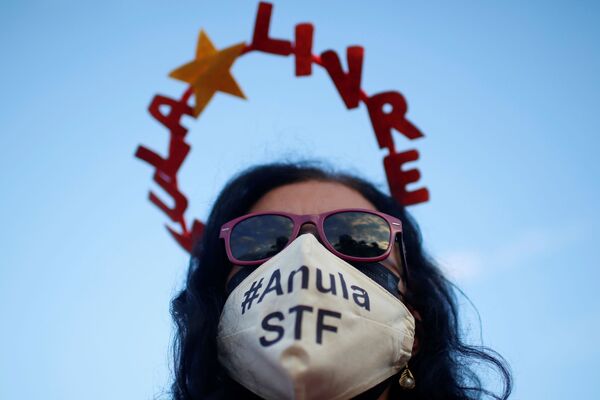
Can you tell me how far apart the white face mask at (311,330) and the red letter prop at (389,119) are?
1.36 metres

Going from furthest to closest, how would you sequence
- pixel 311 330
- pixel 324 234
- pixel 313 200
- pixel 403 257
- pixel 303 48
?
pixel 303 48 < pixel 313 200 < pixel 403 257 < pixel 324 234 < pixel 311 330

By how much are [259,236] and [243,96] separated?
1.11m

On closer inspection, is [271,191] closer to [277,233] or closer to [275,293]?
[277,233]

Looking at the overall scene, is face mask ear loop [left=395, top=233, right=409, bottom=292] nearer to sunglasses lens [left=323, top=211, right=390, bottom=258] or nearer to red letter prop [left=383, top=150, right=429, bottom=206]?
sunglasses lens [left=323, top=211, right=390, bottom=258]

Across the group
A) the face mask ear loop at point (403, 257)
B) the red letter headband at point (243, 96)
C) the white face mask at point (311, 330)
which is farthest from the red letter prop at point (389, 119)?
the white face mask at point (311, 330)

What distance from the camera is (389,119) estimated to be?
287 centimetres

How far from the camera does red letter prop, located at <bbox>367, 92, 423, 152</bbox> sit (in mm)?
2828

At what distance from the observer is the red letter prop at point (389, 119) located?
2828 millimetres

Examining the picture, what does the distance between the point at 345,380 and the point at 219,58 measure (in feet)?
6.39

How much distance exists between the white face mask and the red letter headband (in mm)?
1260

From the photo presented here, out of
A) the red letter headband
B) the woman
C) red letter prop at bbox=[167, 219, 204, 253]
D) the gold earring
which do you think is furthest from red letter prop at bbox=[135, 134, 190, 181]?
the gold earring

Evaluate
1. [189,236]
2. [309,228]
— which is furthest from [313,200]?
[189,236]

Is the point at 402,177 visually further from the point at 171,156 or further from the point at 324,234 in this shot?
the point at 171,156

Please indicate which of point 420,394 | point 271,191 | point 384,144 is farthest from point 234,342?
point 384,144
